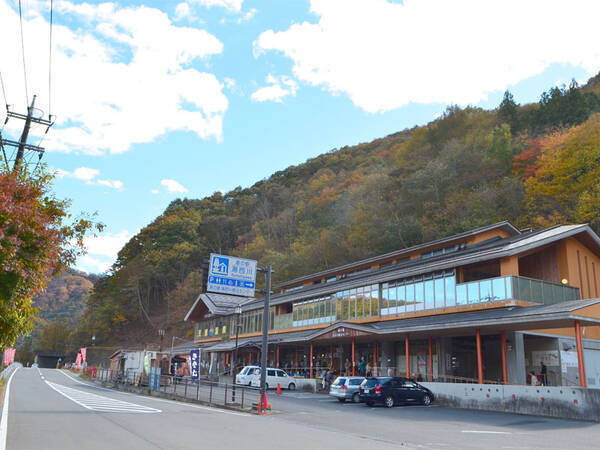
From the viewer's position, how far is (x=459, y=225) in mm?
48312

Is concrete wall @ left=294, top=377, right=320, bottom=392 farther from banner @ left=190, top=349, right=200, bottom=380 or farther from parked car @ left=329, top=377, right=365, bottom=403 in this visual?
banner @ left=190, top=349, right=200, bottom=380

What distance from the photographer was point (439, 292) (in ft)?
89.8

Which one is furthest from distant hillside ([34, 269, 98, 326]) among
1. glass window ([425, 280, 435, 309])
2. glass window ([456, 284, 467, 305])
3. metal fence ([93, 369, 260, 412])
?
glass window ([456, 284, 467, 305])

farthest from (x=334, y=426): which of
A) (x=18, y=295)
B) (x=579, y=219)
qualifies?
(x=579, y=219)

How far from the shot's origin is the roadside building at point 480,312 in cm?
2277

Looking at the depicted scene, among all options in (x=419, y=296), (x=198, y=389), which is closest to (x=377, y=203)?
(x=419, y=296)

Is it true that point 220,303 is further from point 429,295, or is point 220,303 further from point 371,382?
point 371,382

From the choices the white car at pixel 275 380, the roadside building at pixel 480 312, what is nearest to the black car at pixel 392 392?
the roadside building at pixel 480 312

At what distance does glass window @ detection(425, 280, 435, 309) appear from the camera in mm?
27734

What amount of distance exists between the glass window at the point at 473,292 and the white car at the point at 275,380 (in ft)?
43.8

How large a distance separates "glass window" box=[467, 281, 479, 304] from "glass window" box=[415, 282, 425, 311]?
3.39 meters

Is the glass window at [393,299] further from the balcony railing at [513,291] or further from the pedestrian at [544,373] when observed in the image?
the pedestrian at [544,373]

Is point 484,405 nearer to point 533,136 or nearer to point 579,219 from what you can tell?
point 579,219

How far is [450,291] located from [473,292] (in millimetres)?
1602
